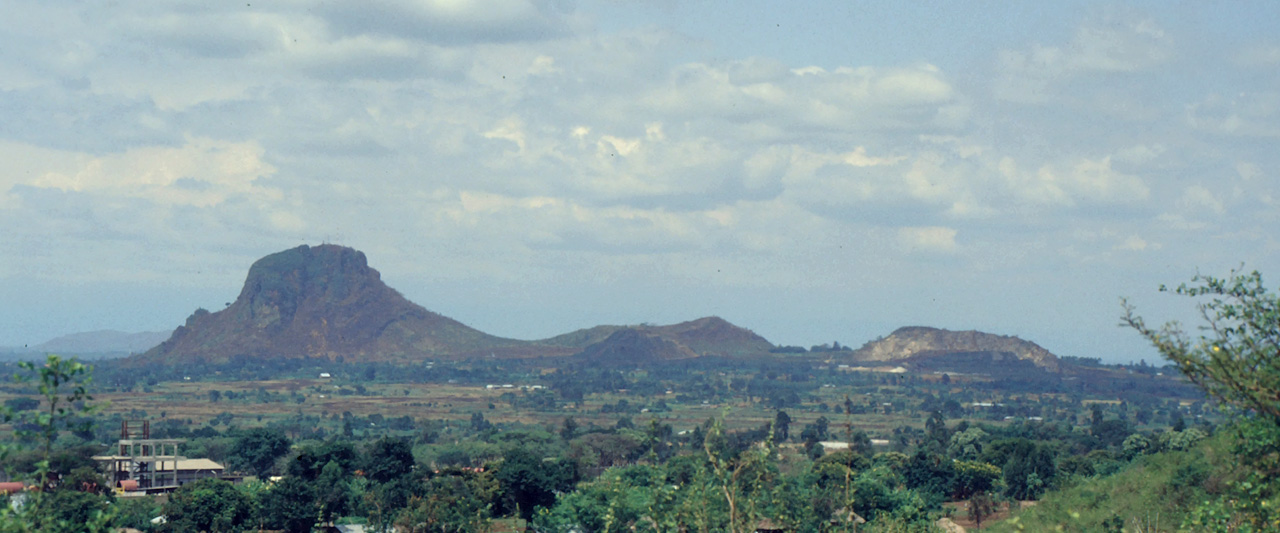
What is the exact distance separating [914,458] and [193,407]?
12600 cm

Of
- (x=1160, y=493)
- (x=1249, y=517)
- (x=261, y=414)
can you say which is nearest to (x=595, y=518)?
(x=1160, y=493)

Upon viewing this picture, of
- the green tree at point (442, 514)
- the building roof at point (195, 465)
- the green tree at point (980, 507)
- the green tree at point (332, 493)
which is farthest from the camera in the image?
the building roof at point (195, 465)

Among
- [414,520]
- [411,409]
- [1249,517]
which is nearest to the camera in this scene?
[1249,517]

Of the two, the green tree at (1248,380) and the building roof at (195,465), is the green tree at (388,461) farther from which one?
the green tree at (1248,380)

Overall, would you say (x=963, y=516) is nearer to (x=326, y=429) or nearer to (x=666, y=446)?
(x=666, y=446)

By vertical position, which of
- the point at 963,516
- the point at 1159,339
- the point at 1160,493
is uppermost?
the point at 1159,339

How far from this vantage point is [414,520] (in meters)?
37.6

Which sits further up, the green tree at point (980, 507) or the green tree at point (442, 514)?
the green tree at point (442, 514)

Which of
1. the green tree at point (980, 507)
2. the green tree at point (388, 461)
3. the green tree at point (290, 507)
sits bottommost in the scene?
the green tree at point (980, 507)

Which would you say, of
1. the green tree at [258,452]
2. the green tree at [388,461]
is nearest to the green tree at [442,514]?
the green tree at [388,461]

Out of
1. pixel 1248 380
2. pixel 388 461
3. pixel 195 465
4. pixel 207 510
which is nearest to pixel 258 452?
pixel 195 465

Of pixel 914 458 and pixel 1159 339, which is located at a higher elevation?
pixel 1159 339

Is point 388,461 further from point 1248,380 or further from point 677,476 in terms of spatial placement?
point 1248,380

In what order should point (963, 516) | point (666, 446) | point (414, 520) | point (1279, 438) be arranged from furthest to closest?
point (666, 446), point (963, 516), point (414, 520), point (1279, 438)
